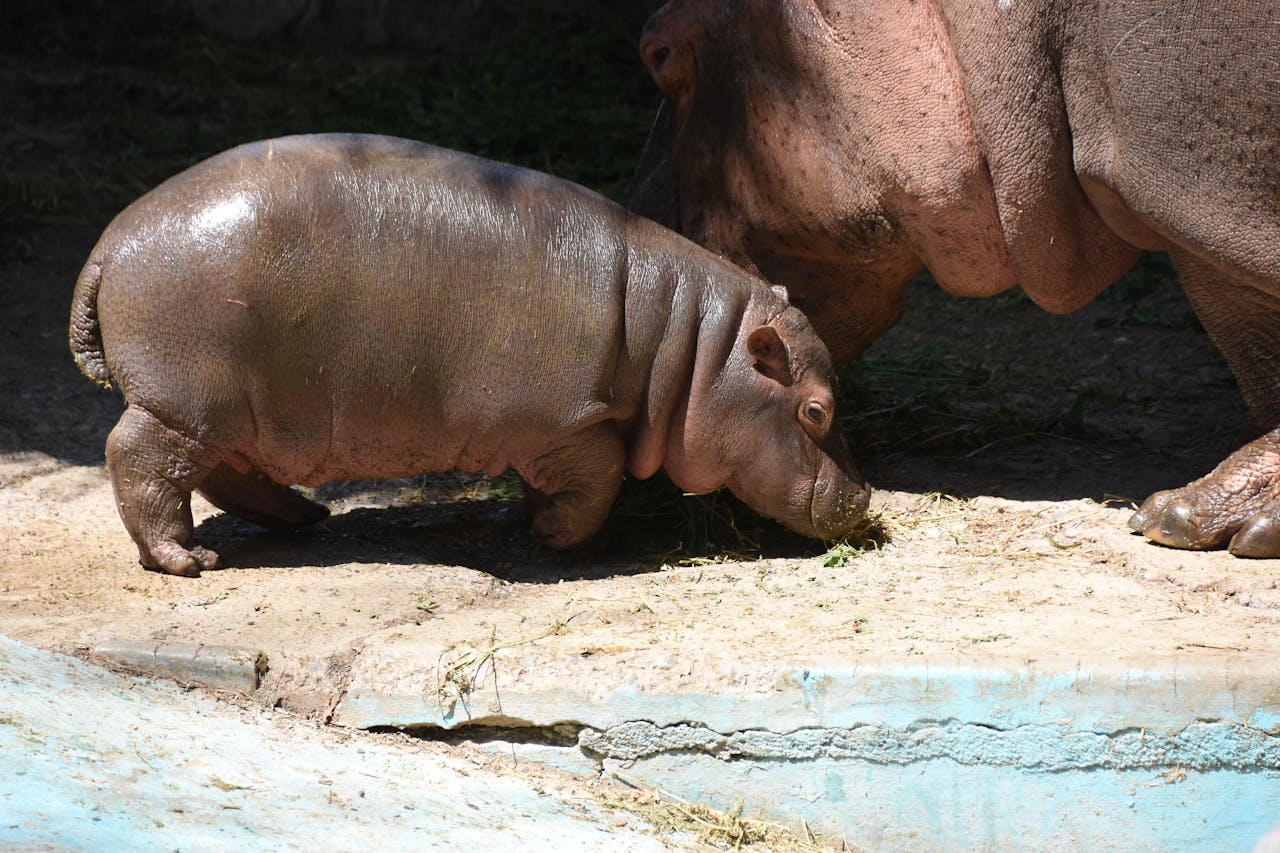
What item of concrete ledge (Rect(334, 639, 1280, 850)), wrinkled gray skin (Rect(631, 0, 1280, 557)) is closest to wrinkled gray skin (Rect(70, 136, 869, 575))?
Answer: wrinkled gray skin (Rect(631, 0, 1280, 557))

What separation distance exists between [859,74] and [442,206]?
1376 mm

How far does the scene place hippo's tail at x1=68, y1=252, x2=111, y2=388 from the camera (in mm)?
4273

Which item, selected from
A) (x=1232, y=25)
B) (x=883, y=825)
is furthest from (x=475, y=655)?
(x=1232, y=25)

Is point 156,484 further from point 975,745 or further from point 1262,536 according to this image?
point 1262,536

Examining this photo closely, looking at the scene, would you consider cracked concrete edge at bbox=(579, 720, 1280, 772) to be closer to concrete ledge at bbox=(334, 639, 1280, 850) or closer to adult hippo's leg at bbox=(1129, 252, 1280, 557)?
concrete ledge at bbox=(334, 639, 1280, 850)

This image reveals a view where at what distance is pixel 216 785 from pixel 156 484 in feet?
4.66

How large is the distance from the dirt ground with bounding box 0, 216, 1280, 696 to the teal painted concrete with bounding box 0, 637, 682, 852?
0.30 metres

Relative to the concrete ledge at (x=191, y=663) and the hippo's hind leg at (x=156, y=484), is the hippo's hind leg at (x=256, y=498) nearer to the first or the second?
the hippo's hind leg at (x=156, y=484)

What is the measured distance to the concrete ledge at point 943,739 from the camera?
3445 mm

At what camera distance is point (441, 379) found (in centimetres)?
440

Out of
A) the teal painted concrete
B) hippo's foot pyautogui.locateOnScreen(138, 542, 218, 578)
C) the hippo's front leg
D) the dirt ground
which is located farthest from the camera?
the hippo's front leg

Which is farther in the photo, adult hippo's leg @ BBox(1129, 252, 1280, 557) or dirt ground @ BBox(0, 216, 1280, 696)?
adult hippo's leg @ BBox(1129, 252, 1280, 557)

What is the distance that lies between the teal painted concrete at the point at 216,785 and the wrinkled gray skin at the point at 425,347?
0.91 meters

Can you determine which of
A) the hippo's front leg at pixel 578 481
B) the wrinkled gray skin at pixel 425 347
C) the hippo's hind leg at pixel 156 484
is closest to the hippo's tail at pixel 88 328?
the wrinkled gray skin at pixel 425 347
